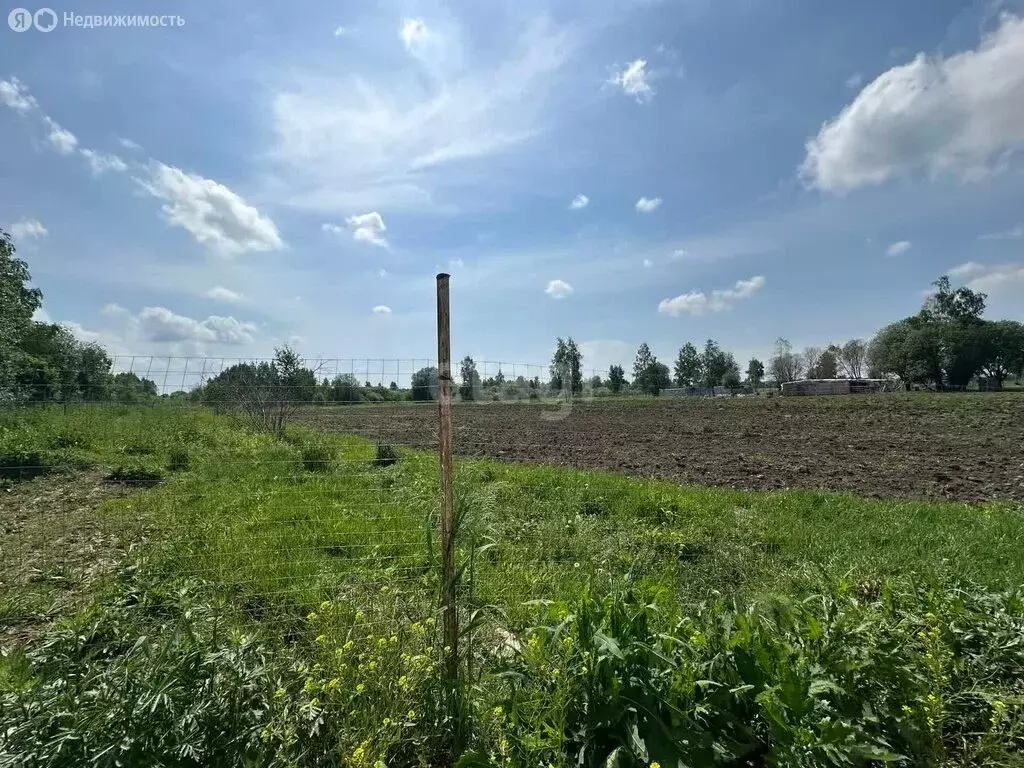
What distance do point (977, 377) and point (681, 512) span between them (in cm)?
7882

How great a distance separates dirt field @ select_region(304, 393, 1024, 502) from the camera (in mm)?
8781

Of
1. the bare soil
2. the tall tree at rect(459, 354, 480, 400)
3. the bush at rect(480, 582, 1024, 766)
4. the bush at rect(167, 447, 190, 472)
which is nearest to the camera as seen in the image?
the bush at rect(480, 582, 1024, 766)

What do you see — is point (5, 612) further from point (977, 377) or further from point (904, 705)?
point (977, 377)

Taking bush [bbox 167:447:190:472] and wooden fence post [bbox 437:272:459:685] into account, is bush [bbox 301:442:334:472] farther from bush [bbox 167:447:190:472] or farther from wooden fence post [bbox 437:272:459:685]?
wooden fence post [bbox 437:272:459:685]

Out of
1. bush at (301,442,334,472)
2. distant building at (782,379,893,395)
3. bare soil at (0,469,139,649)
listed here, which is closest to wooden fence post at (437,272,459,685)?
bare soil at (0,469,139,649)

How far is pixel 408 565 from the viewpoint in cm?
420

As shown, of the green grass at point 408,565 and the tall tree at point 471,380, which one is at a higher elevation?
the tall tree at point 471,380

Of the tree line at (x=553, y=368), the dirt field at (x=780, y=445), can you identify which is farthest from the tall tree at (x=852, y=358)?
the dirt field at (x=780, y=445)

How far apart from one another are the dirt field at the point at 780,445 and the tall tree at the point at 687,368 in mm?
63058

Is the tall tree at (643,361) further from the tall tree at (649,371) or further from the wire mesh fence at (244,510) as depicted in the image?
the wire mesh fence at (244,510)

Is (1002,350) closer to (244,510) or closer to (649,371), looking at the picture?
(649,371)

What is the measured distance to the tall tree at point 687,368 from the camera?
86488 millimetres

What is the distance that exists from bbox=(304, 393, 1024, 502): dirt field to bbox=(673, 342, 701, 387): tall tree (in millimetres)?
63058

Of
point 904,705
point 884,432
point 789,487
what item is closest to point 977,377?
point 884,432
